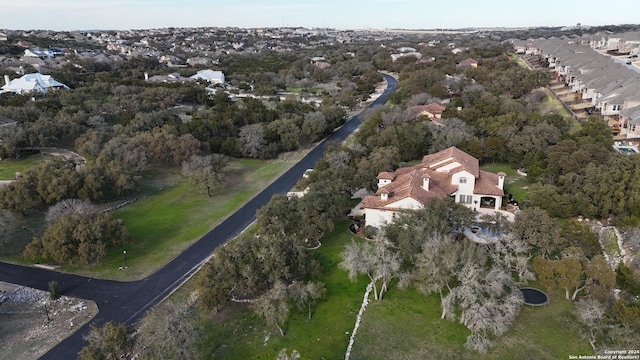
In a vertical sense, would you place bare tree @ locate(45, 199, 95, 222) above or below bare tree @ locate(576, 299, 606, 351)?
above

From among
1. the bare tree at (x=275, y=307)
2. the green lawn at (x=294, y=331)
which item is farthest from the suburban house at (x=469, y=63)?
the bare tree at (x=275, y=307)

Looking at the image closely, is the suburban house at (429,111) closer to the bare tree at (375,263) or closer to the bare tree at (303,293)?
the bare tree at (375,263)

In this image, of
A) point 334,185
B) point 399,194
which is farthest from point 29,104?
point 399,194

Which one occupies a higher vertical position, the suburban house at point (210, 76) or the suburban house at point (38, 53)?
the suburban house at point (38, 53)

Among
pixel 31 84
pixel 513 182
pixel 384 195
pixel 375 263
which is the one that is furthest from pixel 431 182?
pixel 31 84

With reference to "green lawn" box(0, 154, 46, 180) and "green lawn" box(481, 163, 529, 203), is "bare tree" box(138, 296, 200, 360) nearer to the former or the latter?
"green lawn" box(481, 163, 529, 203)

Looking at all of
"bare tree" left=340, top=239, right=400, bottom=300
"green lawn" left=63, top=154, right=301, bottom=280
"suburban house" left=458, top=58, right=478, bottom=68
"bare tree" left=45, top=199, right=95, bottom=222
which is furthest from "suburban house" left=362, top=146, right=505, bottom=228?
"suburban house" left=458, top=58, right=478, bottom=68
